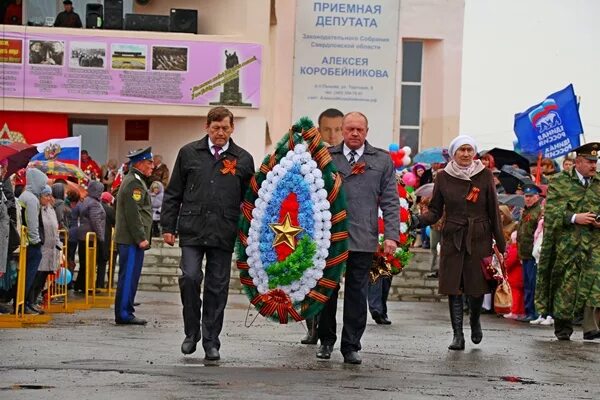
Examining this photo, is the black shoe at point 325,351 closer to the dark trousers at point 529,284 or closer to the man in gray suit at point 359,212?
the man in gray suit at point 359,212

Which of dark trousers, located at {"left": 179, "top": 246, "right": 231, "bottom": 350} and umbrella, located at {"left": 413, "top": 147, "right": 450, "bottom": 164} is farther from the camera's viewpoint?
umbrella, located at {"left": 413, "top": 147, "right": 450, "bottom": 164}

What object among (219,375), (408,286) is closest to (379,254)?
(219,375)

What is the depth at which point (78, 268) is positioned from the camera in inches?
991

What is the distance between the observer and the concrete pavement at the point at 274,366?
34.6 feet

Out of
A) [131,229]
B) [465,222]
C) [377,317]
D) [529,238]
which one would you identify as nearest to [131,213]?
[131,229]

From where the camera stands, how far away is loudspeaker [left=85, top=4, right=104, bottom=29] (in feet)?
121

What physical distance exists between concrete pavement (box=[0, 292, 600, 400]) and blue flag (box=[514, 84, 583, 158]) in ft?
27.9

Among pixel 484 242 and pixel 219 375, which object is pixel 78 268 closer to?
pixel 484 242

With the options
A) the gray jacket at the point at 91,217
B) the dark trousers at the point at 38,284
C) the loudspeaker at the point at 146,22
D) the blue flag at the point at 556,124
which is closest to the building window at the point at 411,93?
the loudspeaker at the point at 146,22

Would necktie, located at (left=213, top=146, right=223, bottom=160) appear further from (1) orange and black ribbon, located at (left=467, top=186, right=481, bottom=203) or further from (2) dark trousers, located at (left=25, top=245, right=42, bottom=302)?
(2) dark trousers, located at (left=25, top=245, right=42, bottom=302)

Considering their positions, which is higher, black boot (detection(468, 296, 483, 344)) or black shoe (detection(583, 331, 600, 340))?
black boot (detection(468, 296, 483, 344))

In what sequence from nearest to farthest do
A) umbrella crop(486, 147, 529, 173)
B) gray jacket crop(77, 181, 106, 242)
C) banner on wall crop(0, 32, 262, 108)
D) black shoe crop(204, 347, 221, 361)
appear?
black shoe crop(204, 347, 221, 361) → gray jacket crop(77, 181, 106, 242) → umbrella crop(486, 147, 529, 173) → banner on wall crop(0, 32, 262, 108)

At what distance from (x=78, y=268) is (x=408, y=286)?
580 cm

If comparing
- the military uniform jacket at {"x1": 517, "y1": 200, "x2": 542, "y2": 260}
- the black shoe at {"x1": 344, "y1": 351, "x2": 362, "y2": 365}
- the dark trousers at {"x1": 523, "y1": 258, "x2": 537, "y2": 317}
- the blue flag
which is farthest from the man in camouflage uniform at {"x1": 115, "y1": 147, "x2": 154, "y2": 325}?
the blue flag
